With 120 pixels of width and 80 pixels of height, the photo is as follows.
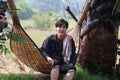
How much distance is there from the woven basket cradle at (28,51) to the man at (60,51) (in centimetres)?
11

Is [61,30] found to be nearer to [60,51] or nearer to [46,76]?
[60,51]

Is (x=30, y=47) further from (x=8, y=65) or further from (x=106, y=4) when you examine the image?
(x=8, y=65)

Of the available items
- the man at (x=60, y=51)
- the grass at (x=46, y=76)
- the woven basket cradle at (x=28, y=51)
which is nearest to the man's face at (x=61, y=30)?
the man at (x=60, y=51)

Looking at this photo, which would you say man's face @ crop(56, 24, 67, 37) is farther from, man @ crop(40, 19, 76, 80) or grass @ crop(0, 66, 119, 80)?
grass @ crop(0, 66, 119, 80)

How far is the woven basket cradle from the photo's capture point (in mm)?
4516

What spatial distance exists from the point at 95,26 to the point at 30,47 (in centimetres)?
119

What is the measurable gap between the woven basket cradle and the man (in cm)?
11

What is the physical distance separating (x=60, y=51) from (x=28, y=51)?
0.42 meters

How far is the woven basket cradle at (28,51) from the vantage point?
14.8 feet

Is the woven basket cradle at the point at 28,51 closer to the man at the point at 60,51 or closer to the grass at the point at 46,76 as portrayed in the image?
the man at the point at 60,51

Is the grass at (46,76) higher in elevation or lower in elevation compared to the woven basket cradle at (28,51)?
lower

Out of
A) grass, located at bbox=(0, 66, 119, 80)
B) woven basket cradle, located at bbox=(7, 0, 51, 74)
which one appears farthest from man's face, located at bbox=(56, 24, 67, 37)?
grass, located at bbox=(0, 66, 119, 80)

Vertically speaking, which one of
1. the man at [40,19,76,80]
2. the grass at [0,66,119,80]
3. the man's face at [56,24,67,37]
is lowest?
the grass at [0,66,119,80]

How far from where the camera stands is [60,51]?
4891 millimetres
